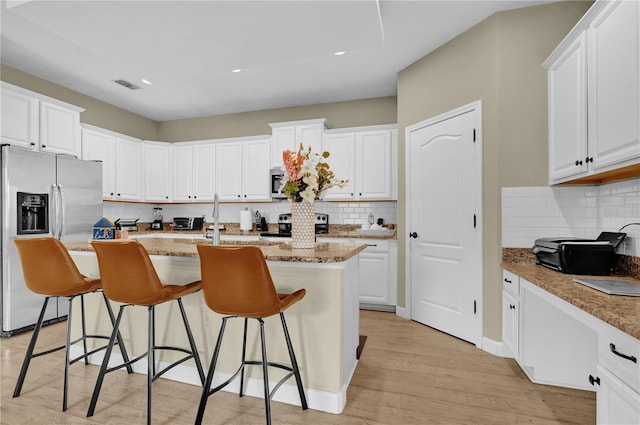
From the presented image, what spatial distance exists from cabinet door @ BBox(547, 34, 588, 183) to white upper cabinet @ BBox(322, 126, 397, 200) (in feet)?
6.33

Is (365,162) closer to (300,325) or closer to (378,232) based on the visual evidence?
(378,232)

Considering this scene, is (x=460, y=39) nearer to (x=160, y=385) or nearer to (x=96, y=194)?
(x=160, y=385)

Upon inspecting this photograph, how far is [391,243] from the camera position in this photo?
12.8 feet

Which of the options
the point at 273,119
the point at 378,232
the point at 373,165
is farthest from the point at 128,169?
the point at 378,232

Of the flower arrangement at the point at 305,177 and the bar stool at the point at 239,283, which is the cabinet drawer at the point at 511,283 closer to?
the flower arrangement at the point at 305,177

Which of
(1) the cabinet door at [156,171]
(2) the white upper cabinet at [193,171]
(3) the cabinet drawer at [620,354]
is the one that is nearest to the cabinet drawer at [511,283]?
(3) the cabinet drawer at [620,354]

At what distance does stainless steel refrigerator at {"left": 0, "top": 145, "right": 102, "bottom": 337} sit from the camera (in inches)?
122

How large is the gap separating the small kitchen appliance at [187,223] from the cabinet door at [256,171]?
108 cm

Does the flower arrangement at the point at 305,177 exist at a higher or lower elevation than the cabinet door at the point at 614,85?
lower

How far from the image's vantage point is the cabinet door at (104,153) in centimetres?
418

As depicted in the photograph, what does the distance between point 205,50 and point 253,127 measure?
9.06 feet

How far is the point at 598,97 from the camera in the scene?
184cm

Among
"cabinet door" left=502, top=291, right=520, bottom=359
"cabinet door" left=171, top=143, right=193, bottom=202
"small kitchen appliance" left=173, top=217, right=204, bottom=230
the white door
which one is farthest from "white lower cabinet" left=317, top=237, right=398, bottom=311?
"cabinet door" left=171, top=143, right=193, bottom=202

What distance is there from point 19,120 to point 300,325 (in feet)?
12.3
